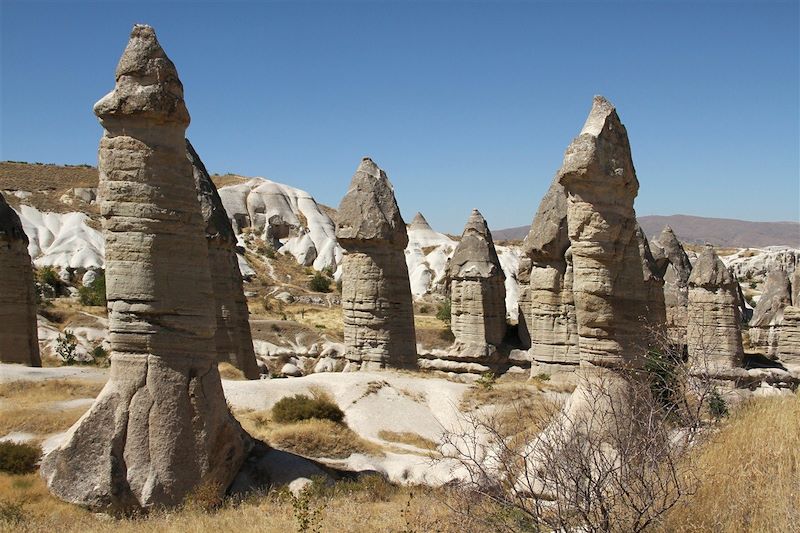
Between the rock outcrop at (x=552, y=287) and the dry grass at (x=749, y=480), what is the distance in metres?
9.51

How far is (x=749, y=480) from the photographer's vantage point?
6.30 m

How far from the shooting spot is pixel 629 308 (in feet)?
33.7

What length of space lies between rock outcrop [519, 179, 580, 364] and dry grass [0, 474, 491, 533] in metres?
8.80

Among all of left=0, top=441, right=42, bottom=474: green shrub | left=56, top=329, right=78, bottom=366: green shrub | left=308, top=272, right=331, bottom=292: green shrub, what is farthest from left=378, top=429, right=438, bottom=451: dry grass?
left=308, top=272, right=331, bottom=292: green shrub

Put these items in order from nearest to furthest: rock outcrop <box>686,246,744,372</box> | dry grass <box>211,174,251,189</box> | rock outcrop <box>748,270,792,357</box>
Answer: rock outcrop <box>686,246,744,372</box> → rock outcrop <box>748,270,792,357</box> → dry grass <box>211,174,251,189</box>

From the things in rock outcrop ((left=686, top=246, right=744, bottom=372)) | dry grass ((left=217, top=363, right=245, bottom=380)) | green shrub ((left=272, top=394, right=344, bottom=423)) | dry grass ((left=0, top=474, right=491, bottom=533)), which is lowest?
dry grass ((left=0, top=474, right=491, bottom=533))

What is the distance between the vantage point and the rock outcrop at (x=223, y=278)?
16797 millimetres

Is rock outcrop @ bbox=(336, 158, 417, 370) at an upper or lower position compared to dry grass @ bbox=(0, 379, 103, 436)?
upper

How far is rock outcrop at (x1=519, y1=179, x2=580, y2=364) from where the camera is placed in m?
17.5

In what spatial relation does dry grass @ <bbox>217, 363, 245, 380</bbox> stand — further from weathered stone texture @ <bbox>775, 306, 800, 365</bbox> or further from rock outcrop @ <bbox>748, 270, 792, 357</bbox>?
rock outcrop @ <bbox>748, 270, 792, 357</bbox>

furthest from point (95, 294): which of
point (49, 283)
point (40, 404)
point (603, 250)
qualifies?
point (603, 250)

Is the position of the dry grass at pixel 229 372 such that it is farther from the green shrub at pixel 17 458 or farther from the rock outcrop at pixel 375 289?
the green shrub at pixel 17 458

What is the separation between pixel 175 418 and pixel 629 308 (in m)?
6.03

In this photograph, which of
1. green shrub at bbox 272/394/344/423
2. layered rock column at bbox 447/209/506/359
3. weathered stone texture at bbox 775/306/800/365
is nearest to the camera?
green shrub at bbox 272/394/344/423
